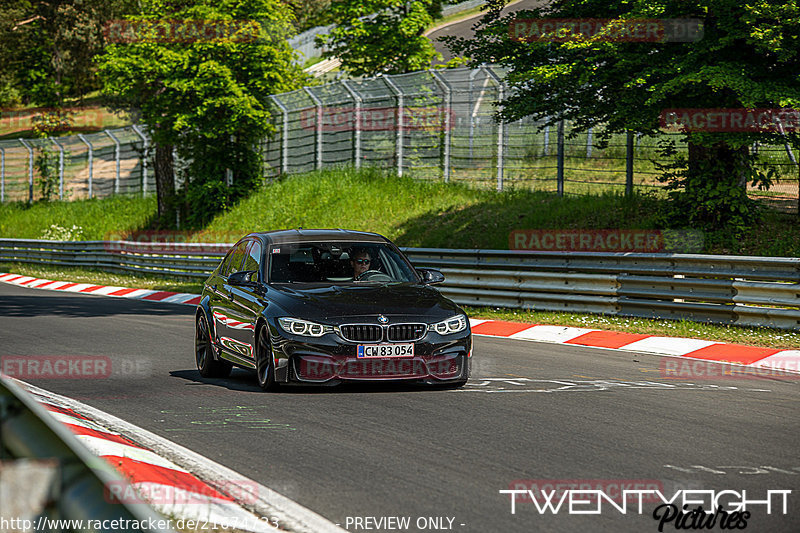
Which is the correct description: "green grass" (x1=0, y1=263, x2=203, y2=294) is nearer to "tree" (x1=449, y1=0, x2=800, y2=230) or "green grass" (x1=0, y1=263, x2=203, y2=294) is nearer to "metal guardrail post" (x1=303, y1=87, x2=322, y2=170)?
"metal guardrail post" (x1=303, y1=87, x2=322, y2=170)

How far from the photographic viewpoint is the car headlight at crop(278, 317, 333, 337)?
29.7 ft

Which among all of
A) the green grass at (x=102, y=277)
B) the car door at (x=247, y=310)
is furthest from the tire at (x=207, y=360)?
the green grass at (x=102, y=277)

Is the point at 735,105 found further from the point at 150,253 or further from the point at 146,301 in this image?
the point at 150,253

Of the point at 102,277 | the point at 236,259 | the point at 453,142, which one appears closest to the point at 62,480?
the point at 236,259

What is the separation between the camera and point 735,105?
51.0 feet

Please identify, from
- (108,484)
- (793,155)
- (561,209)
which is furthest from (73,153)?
(108,484)

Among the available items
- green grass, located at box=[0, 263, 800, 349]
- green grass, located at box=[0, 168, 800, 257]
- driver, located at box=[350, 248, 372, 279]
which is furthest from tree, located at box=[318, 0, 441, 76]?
driver, located at box=[350, 248, 372, 279]

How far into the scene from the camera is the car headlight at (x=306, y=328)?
29.7ft

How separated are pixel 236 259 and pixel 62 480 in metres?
9.16

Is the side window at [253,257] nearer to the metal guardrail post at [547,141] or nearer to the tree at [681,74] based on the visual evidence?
the tree at [681,74]

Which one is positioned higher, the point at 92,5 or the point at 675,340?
the point at 92,5

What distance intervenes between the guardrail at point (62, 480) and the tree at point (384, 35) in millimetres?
39109

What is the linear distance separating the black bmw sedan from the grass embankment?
552 centimetres

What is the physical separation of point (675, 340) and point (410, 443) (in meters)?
7.70
